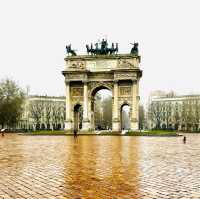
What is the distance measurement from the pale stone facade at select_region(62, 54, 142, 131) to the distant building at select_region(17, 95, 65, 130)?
36072 mm

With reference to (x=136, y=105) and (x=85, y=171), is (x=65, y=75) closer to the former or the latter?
(x=136, y=105)

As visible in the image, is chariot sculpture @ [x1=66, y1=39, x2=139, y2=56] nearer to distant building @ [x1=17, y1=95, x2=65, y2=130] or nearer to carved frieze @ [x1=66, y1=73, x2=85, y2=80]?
carved frieze @ [x1=66, y1=73, x2=85, y2=80]

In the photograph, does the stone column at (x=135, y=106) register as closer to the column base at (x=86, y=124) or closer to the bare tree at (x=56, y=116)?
the column base at (x=86, y=124)

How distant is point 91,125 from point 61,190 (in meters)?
59.1

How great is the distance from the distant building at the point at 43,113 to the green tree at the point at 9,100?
58.5ft

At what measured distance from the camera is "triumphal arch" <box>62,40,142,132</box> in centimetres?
6600

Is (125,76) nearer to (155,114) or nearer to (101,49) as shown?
(101,49)

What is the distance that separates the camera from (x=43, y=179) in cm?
1184

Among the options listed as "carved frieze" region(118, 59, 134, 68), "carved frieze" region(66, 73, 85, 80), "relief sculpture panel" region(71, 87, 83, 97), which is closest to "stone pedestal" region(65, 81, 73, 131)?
"carved frieze" region(66, 73, 85, 80)

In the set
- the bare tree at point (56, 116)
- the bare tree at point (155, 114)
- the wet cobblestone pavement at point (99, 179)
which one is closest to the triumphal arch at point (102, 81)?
the wet cobblestone pavement at point (99, 179)

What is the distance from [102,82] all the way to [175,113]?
64936 millimetres

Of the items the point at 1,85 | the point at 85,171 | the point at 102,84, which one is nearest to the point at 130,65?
the point at 102,84

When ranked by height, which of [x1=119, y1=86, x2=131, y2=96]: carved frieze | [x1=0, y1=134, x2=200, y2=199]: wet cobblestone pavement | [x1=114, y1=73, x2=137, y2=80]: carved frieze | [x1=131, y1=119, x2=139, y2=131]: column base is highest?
[x1=114, y1=73, x2=137, y2=80]: carved frieze

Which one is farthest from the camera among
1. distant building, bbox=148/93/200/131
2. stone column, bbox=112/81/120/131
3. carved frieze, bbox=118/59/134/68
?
distant building, bbox=148/93/200/131
